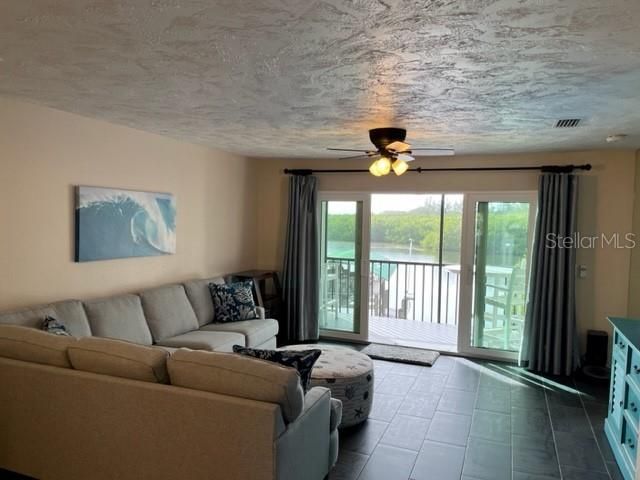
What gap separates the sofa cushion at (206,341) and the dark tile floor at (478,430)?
1334 millimetres

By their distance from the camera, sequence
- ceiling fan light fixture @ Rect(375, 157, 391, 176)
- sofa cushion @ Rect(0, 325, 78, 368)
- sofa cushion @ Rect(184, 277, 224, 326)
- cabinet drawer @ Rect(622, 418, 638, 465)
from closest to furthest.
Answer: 1. sofa cushion @ Rect(0, 325, 78, 368)
2. cabinet drawer @ Rect(622, 418, 638, 465)
3. ceiling fan light fixture @ Rect(375, 157, 391, 176)
4. sofa cushion @ Rect(184, 277, 224, 326)

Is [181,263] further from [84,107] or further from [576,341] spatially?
[576,341]

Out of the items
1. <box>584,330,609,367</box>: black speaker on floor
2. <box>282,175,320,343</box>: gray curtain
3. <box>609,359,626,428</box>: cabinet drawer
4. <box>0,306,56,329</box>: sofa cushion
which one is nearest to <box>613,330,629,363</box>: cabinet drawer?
<box>609,359,626,428</box>: cabinet drawer

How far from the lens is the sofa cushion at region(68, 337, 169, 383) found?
2.33m

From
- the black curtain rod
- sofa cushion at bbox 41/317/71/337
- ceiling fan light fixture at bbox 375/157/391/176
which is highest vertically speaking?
the black curtain rod

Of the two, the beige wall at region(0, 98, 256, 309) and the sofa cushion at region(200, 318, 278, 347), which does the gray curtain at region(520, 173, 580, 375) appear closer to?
the sofa cushion at region(200, 318, 278, 347)

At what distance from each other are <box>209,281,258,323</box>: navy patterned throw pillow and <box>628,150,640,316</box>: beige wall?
3.89m

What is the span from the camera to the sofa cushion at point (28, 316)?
2.95 metres

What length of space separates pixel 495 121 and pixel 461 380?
8.57 feet

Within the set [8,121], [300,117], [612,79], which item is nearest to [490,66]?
[612,79]

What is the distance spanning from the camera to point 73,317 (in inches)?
132

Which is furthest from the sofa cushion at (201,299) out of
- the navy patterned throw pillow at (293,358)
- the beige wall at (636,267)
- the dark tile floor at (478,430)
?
the beige wall at (636,267)

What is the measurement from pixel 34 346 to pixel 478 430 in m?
3.14

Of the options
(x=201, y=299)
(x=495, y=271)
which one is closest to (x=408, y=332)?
(x=495, y=271)
